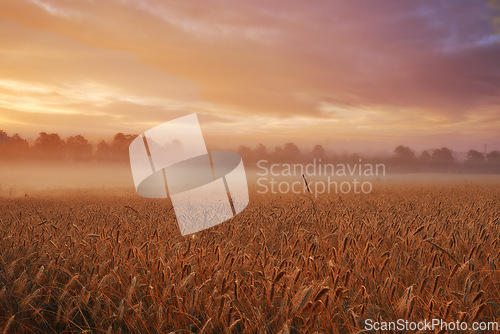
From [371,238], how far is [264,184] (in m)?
16.4

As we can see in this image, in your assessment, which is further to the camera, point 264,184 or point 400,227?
point 264,184

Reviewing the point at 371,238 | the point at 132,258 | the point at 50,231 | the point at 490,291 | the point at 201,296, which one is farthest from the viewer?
the point at 50,231

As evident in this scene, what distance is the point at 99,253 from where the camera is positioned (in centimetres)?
377

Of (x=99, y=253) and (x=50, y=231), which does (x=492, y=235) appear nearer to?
(x=99, y=253)

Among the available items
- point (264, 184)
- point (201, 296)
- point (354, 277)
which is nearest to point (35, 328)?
point (201, 296)

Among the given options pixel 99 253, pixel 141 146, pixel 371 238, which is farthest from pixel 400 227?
pixel 141 146

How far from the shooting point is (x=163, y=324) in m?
2.45

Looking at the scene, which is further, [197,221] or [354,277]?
[197,221]

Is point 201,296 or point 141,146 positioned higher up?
point 141,146

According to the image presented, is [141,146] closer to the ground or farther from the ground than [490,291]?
farther from the ground

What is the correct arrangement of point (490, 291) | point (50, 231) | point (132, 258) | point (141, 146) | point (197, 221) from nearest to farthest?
point (490, 291), point (132, 258), point (50, 231), point (197, 221), point (141, 146)

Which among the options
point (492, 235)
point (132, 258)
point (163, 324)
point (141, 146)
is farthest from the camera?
point (141, 146)

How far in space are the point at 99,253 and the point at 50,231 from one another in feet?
6.94

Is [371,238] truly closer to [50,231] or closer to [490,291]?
[490,291]
